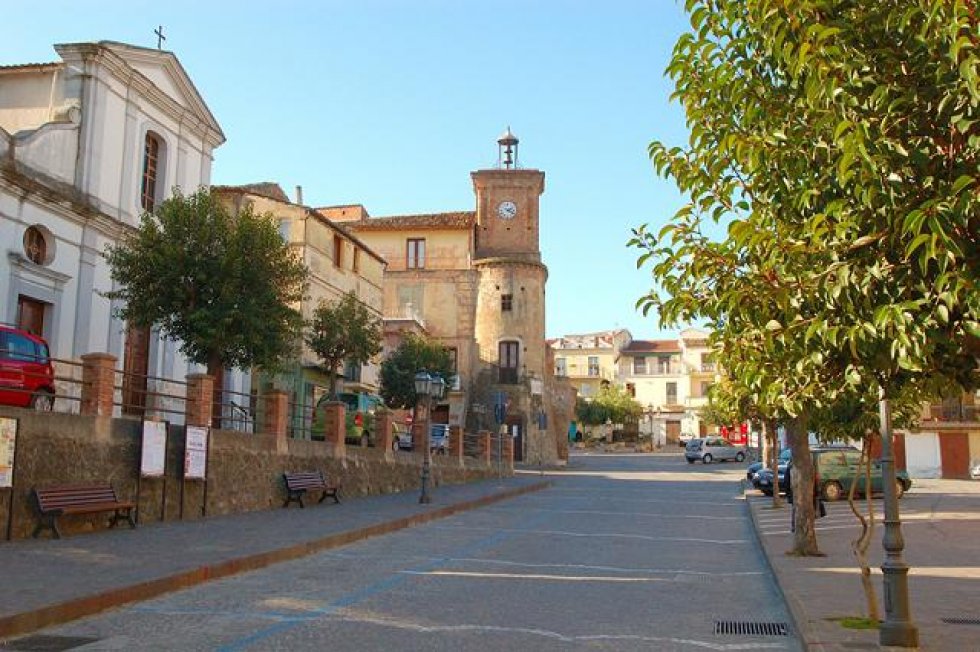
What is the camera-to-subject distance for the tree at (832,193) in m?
4.67

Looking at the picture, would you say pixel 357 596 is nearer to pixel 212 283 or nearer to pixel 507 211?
pixel 212 283

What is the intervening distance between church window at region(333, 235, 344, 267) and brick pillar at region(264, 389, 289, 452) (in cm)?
1685

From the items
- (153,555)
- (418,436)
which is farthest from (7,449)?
(418,436)

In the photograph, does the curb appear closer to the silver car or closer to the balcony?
the balcony

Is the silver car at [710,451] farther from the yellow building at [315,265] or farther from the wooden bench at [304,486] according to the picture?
the wooden bench at [304,486]

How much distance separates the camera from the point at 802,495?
1407cm

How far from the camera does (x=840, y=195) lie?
5.62 m

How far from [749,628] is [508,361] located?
4511 centimetres

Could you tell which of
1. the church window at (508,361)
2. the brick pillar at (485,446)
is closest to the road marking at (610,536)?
the brick pillar at (485,446)

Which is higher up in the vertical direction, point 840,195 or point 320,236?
point 320,236

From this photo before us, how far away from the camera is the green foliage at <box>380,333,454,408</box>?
1695 inches

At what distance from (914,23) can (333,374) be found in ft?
97.7

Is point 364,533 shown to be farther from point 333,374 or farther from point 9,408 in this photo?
point 333,374

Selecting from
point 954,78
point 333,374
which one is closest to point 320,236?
point 333,374
